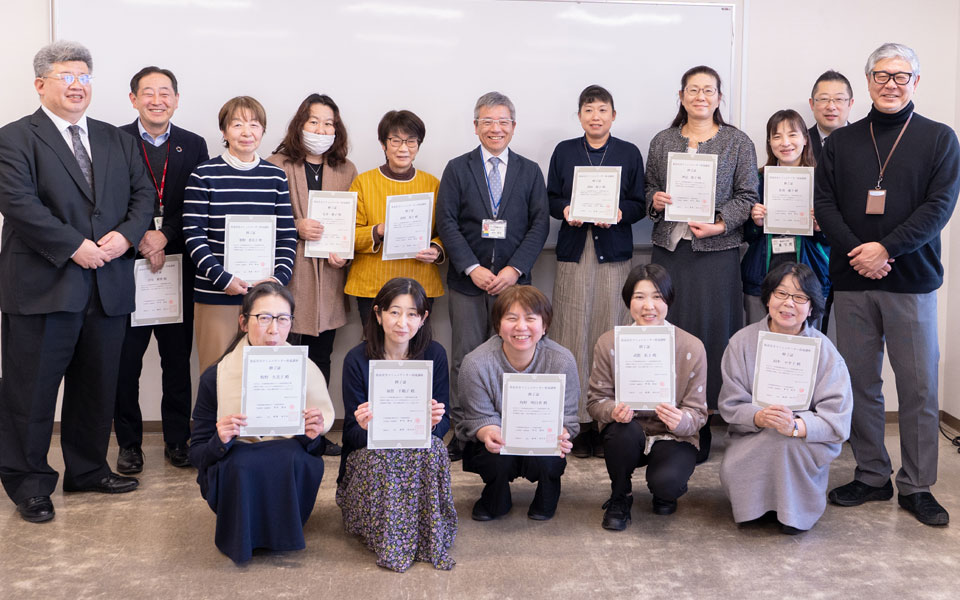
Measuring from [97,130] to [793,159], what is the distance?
3087mm

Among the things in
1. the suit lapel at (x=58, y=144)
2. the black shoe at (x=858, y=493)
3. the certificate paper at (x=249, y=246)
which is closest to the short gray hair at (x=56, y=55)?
the suit lapel at (x=58, y=144)

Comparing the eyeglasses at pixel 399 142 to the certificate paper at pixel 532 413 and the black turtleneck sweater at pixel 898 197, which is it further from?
the black turtleneck sweater at pixel 898 197

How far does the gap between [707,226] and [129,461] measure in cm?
289

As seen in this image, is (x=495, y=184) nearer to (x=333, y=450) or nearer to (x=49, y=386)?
(x=333, y=450)

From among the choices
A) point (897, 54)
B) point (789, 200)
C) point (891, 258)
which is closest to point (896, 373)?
point (891, 258)

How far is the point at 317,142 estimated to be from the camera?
166 inches

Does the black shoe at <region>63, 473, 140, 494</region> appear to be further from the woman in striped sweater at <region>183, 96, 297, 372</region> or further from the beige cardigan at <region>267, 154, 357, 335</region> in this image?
the beige cardigan at <region>267, 154, 357, 335</region>

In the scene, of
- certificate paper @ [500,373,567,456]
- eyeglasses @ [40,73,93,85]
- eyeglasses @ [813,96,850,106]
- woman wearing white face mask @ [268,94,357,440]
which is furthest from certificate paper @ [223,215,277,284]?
eyeglasses @ [813,96,850,106]

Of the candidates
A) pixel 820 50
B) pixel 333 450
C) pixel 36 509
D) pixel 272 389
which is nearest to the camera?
pixel 272 389

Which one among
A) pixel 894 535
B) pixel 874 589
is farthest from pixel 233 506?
pixel 894 535

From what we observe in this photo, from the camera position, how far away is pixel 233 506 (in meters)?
3.04

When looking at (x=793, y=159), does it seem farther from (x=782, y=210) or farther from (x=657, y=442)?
(x=657, y=442)

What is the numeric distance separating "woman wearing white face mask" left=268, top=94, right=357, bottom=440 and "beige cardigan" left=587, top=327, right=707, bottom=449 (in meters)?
1.40

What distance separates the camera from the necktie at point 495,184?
4.28 meters
